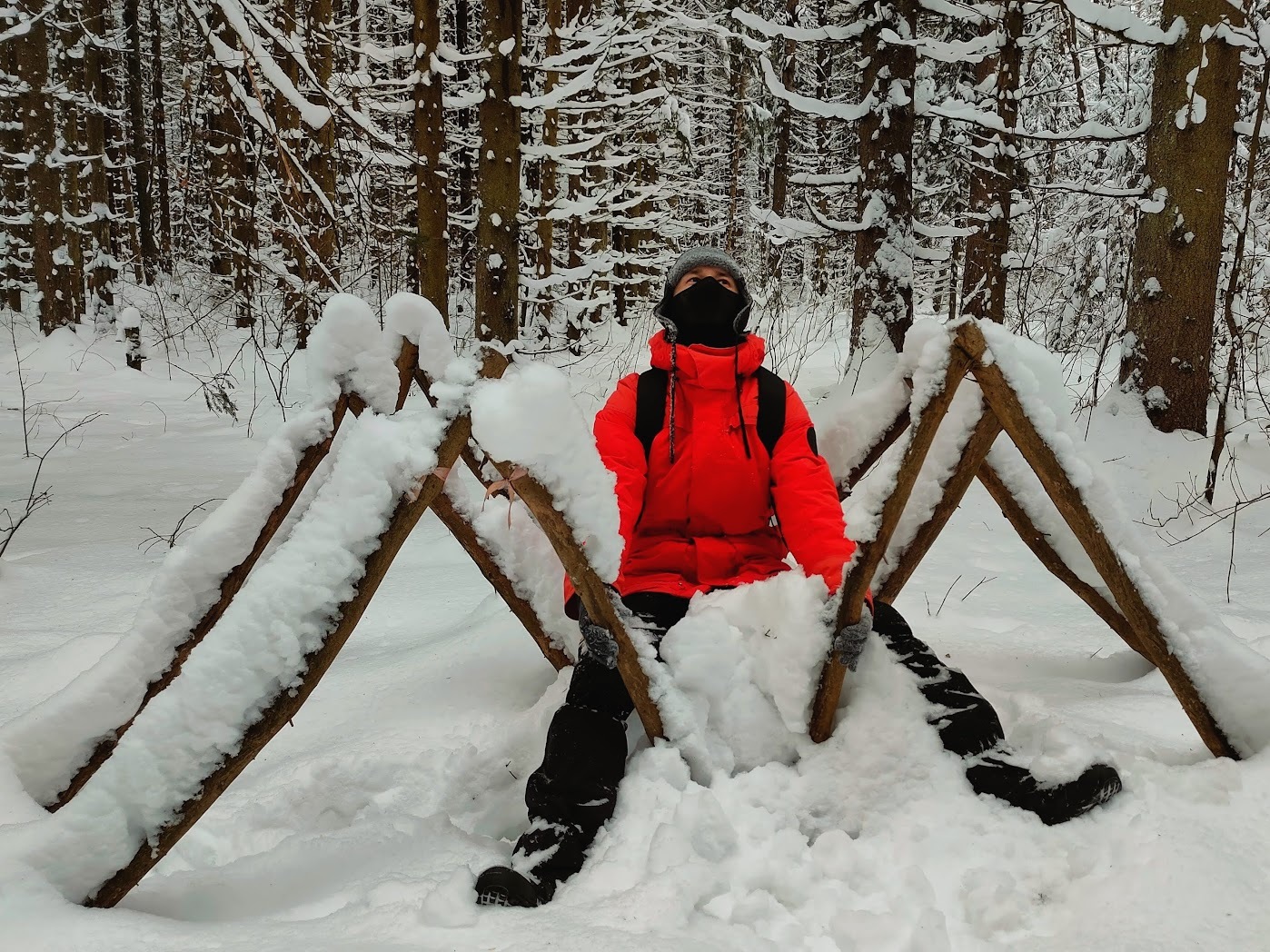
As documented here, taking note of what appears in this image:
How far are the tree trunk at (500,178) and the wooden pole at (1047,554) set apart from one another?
3.85 metres

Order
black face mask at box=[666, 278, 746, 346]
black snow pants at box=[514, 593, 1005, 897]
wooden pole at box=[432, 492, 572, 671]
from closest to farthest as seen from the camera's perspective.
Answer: black snow pants at box=[514, 593, 1005, 897] → wooden pole at box=[432, 492, 572, 671] → black face mask at box=[666, 278, 746, 346]

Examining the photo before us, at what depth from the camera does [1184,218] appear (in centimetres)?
463

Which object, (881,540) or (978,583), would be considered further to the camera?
(978,583)

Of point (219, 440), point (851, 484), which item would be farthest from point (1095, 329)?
point (219, 440)

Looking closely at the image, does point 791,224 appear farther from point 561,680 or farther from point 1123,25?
point 561,680

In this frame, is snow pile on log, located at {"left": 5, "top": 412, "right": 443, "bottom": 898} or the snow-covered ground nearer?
snow pile on log, located at {"left": 5, "top": 412, "right": 443, "bottom": 898}

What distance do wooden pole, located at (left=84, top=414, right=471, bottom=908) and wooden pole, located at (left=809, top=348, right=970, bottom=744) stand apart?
3.37ft

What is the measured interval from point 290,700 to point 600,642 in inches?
25.7

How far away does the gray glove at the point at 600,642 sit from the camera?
173 cm

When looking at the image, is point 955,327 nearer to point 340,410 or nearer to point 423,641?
point 340,410

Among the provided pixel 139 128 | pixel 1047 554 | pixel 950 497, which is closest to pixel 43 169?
pixel 139 128

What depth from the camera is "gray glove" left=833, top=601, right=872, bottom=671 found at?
1857 millimetres

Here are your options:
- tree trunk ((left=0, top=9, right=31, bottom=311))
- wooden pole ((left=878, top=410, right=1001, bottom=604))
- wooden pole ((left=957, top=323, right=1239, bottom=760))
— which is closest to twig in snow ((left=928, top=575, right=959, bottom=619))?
wooden pole ((left=878, top=410, right=1001, bottom=604))

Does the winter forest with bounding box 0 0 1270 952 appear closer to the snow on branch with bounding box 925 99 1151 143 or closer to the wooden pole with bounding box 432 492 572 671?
the wooden pole with bounding box 432 492 572 671
